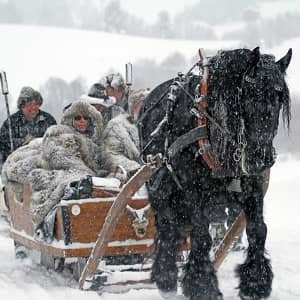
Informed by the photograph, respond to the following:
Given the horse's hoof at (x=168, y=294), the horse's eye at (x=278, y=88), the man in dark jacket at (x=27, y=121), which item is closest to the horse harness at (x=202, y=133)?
the horse's eye at (x=278, y=88)

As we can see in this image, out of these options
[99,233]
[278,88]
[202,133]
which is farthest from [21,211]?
[278,88]

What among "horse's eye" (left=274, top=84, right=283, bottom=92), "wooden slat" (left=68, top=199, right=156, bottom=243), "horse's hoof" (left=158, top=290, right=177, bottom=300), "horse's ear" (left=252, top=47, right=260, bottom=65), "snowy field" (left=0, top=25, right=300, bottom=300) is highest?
"horse's ear" (left=252, top=47, right=260, bottom=65)

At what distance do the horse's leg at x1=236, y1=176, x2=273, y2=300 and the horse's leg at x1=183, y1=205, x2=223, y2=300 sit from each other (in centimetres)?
21

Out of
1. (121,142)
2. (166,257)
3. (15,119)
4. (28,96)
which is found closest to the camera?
(166,257)

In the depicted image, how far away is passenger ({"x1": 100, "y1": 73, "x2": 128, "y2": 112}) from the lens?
8.00m

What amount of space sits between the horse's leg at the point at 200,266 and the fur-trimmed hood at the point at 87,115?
78.7 inches

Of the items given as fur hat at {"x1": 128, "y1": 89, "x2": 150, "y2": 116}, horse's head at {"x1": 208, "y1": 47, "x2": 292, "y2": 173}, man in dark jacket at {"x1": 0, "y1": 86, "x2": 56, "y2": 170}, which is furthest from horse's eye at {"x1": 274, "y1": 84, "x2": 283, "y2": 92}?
man in dark jacket at {"x1": 0, "y1": 86, "x2": 56, "y2": 170}

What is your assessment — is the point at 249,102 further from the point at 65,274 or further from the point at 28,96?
the point at 28,96

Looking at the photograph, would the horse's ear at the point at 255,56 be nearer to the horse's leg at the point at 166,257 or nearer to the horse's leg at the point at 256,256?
the horse's leg at the point at 256,256

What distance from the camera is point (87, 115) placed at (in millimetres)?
5980

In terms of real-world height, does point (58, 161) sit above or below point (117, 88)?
below

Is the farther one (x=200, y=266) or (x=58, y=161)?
(x=58, y=161)

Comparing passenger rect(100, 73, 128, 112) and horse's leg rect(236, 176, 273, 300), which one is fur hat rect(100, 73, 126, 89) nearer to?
passenger rect(100, 73, 128, 112)

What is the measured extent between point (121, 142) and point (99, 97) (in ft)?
5.55
